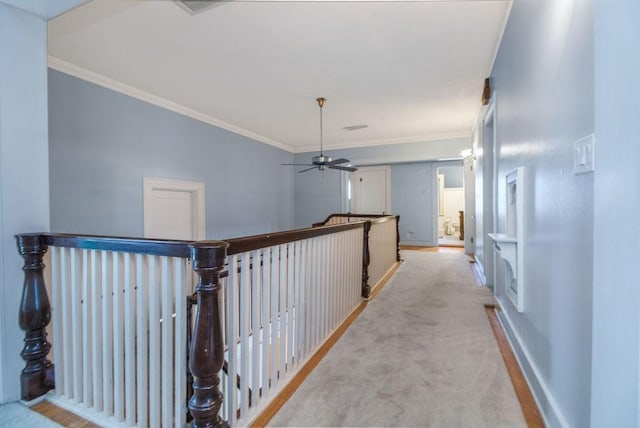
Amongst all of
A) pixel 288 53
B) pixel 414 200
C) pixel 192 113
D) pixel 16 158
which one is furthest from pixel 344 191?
pixel 16 158

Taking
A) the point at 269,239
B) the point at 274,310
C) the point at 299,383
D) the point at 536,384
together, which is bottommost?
the point at 299,383

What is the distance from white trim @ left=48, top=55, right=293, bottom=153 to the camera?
3.11 meters

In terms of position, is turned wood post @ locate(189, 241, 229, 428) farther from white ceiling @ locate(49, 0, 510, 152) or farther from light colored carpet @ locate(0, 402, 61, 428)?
white ceiling @ locate(49, 0, 510, 152)

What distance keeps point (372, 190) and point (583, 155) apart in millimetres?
6992

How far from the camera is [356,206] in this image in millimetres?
7984

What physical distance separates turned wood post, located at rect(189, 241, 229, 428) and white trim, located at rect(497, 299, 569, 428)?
1.38 m

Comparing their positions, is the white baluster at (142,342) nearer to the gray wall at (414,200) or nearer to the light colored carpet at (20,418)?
the light colored carpet at (20,418)

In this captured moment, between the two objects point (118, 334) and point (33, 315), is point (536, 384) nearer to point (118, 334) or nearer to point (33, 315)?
point (118, 334)

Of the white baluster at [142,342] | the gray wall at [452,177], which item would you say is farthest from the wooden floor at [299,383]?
the gray wall at [452,177]

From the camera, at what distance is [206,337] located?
1091 millimetres

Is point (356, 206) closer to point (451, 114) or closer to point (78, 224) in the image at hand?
point (451, 114)

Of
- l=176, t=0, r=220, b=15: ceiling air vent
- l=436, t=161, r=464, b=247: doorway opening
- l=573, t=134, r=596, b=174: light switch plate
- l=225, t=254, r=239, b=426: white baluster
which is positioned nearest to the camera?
l=573, t=134, r=596, b=174: light switch plate

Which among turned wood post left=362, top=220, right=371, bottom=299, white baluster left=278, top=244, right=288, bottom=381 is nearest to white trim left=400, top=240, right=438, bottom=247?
turned wood post left=362, top=220, right=371, bottom=299

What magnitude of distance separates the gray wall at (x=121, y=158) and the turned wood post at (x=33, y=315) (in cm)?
193
